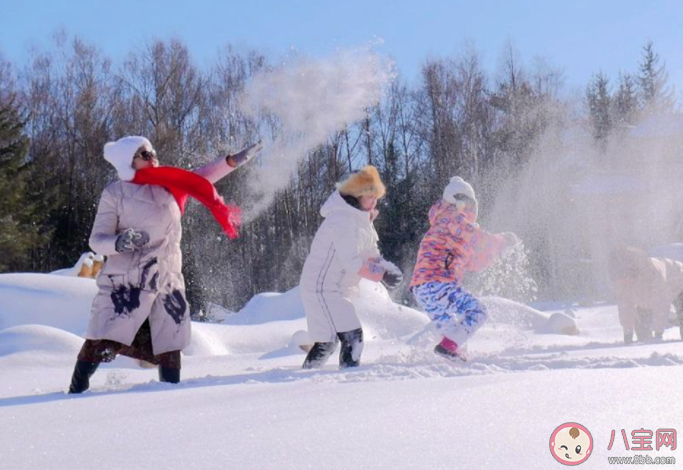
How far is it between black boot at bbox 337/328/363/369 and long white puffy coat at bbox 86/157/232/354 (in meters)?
1.03

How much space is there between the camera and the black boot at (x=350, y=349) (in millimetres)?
5055

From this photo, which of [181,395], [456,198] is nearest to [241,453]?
[181,395]

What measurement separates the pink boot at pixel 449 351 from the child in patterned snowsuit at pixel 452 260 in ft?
0.61

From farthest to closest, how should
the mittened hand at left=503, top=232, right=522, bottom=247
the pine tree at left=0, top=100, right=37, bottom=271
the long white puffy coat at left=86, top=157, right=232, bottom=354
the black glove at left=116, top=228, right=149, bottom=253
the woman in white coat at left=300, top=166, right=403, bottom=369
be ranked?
1. the pine tree at left=0, top=100, right=37, bottom=271
2. the mittened hand at left=503, top=232, right=522, bottom=247
3. the woman in white coat at left=300, top=166, right=403, bottom=369
4. the long white puffy coat at left=86, top=157, right=232, bottom=354
5. the black glove at left=116, top=228, right=149, bottom=253

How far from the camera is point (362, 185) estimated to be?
528cm

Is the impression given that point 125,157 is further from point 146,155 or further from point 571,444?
point 571,444

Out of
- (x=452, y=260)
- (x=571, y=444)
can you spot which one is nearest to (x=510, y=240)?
(x=452, y=260)

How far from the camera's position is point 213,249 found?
93.1 ft

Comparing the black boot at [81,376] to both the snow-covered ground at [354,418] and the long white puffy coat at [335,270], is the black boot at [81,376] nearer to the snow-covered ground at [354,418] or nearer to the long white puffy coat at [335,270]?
the snow-covered ground at [354,418]

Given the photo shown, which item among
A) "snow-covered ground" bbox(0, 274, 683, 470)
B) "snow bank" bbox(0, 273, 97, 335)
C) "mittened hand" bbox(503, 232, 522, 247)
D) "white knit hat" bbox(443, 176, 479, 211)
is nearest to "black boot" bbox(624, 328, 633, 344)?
"mittened hand" bbox(503, 232, 522, 247)

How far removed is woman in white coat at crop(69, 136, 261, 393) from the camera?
4.25 meters

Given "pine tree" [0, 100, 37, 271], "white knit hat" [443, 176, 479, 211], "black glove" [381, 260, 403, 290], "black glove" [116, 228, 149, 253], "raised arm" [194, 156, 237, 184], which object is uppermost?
"pine tree" [0, 100, 37, 271]

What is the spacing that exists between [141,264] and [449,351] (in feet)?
6.18

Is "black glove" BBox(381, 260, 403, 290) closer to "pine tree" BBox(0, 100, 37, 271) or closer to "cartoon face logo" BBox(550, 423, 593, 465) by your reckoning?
"cartoon face logo" BBox(550, 423, 593, 465)
